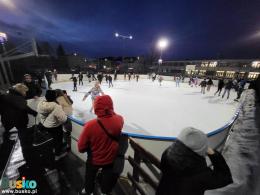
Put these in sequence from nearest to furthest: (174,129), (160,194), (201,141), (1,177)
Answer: (201,141)
(160,194)
(1,177)
(174,129)

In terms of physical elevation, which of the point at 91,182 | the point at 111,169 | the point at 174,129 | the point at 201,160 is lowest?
the point at 174,129

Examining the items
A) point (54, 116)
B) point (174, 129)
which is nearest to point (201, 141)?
point (54, 116)

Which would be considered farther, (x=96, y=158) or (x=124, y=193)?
(x=124, y=193)

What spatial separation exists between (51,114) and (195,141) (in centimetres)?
244

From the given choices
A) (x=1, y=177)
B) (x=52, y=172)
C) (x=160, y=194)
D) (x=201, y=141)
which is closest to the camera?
(x=201, y=141)

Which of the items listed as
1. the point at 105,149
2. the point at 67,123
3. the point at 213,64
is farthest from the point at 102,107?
the point at 213,64

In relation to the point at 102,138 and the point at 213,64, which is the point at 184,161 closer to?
the point at 102,138

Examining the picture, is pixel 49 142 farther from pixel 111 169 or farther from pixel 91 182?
pixel 111 169

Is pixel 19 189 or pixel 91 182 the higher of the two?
pixel 91 182

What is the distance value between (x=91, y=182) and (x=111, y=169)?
346mm

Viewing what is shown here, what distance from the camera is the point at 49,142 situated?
2.54 m

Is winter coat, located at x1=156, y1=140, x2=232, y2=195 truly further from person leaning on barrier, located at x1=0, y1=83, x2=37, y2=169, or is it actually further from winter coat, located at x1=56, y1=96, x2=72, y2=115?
winter coat, located at x1=56, y1=96, x2=72, y2=115

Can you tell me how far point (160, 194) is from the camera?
3.90ft

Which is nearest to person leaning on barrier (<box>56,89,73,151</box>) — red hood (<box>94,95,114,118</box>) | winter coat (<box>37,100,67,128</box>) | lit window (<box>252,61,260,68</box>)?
winter coat (<box>37,100,67,128</box>)
